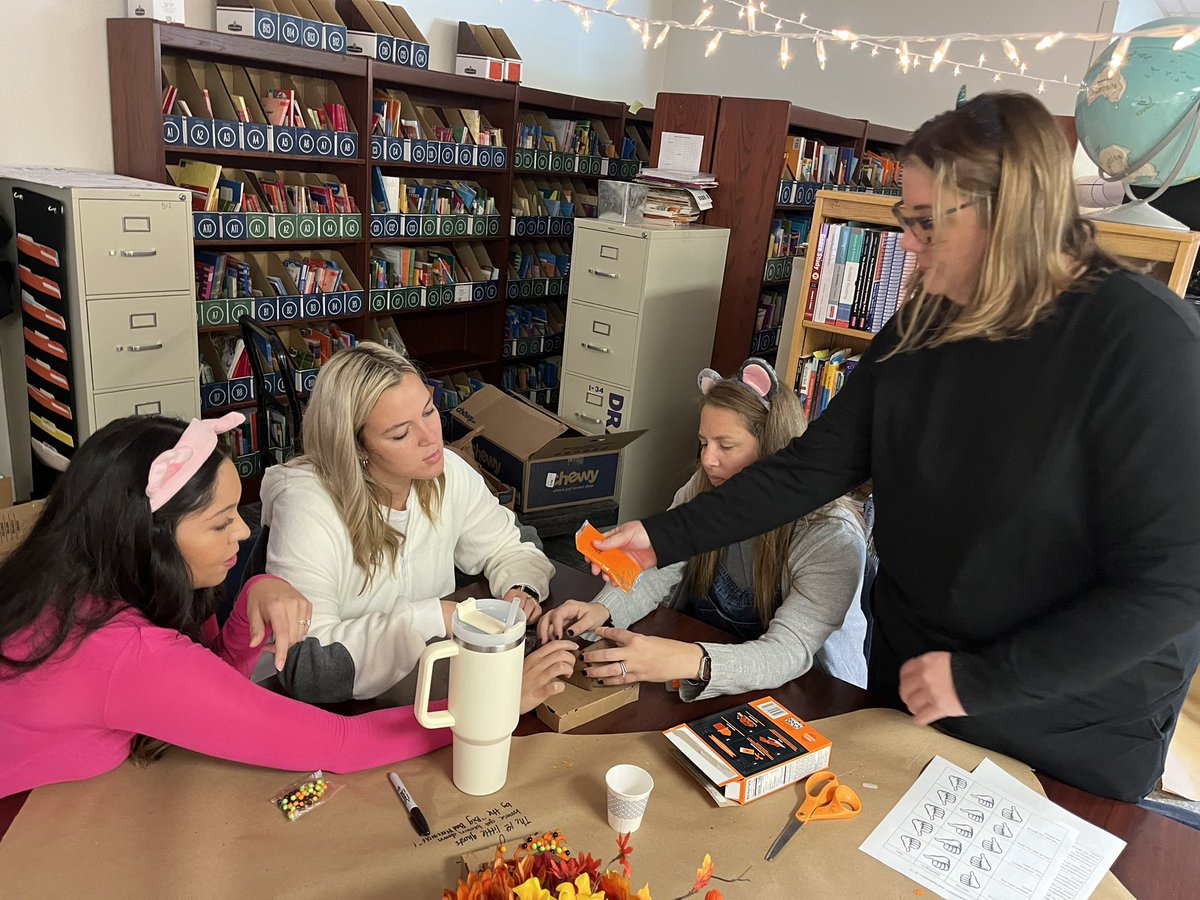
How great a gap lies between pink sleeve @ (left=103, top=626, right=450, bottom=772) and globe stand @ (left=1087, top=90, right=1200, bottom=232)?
6.21ft

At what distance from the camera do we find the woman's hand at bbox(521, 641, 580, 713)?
1.16 m

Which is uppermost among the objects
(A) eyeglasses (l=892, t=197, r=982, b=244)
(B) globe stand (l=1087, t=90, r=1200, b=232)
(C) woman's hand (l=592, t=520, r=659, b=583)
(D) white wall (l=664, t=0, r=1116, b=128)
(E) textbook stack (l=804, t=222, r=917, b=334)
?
(D) white wall (l=664, t=0, r=1116, b=128)

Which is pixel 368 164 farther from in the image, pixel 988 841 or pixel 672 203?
pixel 988 841

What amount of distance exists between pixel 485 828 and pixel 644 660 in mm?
361

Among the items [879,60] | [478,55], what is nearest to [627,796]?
[478,55]

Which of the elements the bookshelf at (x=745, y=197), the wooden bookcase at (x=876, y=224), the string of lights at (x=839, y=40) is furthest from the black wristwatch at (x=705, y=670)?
the bookshelf at (x=745, y=197)

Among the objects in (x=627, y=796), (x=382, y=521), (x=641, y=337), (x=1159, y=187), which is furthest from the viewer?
(x=641, y=337)

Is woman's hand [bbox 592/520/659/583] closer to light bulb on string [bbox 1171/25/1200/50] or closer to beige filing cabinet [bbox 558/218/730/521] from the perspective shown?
light bulb on string [bbox 1171/25/1200/50]

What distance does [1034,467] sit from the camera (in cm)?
108

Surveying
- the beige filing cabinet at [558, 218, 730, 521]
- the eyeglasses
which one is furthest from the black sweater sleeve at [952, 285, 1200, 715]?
the beige filing cabinet at [558, 218, 730, 521]

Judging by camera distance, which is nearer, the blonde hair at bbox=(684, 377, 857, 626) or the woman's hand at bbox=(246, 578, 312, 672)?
the woman's hand at bbox=(246, 578, 312, 672)

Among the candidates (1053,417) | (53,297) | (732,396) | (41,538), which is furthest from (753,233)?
(41,538)

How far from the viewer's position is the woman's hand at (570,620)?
1436 mm

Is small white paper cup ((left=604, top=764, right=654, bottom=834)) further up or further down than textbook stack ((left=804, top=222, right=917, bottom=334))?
further down
